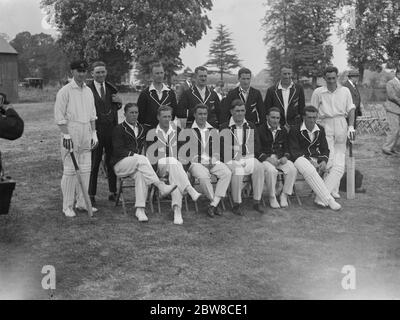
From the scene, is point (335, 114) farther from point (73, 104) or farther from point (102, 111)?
point (73, 104)

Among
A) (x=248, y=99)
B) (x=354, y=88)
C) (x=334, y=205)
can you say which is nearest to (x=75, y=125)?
(x=248, y=99)

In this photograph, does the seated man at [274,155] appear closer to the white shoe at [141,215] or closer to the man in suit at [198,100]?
the man in suit at [198,100]

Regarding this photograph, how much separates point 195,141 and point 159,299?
3.21 m

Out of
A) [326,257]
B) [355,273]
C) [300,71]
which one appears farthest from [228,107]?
[300,71]

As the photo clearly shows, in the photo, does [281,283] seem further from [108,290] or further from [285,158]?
[285,158]

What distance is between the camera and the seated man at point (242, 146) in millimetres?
6754

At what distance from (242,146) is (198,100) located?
1.01 metres

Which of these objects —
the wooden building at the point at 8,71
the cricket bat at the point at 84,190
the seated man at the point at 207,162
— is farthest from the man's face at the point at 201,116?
the wooden building at the point at 8,71

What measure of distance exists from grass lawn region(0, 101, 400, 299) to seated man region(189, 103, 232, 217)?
1.03 ft

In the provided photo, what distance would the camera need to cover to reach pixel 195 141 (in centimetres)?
681

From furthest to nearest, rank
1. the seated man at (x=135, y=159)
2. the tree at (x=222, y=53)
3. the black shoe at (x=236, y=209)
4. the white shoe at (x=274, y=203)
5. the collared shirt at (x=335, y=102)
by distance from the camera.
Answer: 1. the tree at (x=222, y=53)
2. the collared shirt at (x=335, y=102)
3. the white shoe at (x=274, y=203)
4. the black shoe at (x=236, y=209)
5. the seated man at (x=135, y=159)

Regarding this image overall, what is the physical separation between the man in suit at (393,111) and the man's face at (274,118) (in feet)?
18.4

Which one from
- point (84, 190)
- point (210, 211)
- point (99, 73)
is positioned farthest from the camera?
point (99, 73)

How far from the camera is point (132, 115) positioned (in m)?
6.67
